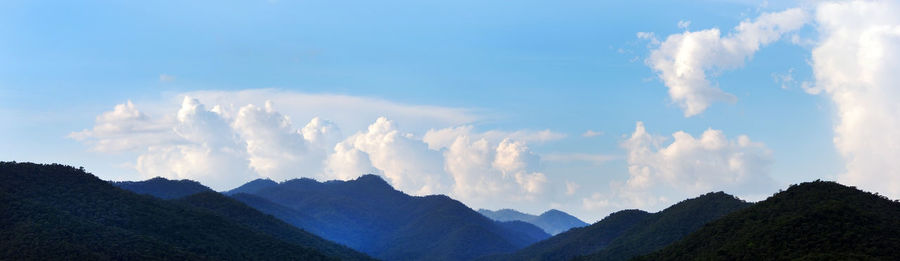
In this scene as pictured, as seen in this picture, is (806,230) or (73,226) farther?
(73,226)

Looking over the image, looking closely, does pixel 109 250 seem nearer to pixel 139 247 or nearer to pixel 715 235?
pixel 139 247

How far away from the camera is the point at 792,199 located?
14375 centimetres

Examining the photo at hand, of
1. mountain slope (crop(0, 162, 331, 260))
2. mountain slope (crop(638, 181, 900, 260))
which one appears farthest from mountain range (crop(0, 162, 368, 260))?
mountain slope (crop(638, 181, 900, 260))

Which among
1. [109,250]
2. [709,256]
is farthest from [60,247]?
[709,256]

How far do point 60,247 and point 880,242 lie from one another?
15906 cm

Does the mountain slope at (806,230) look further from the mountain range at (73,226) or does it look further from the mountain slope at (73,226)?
the mountain slope at (73,226)

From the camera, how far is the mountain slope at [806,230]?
11219 cm

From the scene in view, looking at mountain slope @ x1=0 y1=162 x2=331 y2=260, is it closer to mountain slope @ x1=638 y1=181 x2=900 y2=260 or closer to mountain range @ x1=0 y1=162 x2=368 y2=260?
mountain range @ x1=0 y1=162 x2=368 y2=260

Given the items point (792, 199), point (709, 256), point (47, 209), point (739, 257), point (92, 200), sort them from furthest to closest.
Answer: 1. point (92, 200)
2. point (47, 209)
3. point (792, 199)
4. point (709, 256)
5. point (739, 257)

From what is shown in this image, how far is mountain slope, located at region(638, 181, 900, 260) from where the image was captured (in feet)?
368

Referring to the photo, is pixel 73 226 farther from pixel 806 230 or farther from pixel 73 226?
pixel 806 230

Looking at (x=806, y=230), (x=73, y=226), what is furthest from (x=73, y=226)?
(x=806, y=230)

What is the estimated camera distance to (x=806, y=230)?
121 meters

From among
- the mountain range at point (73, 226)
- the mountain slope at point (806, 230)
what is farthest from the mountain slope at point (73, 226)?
the mountain slope at point (806, 230)
